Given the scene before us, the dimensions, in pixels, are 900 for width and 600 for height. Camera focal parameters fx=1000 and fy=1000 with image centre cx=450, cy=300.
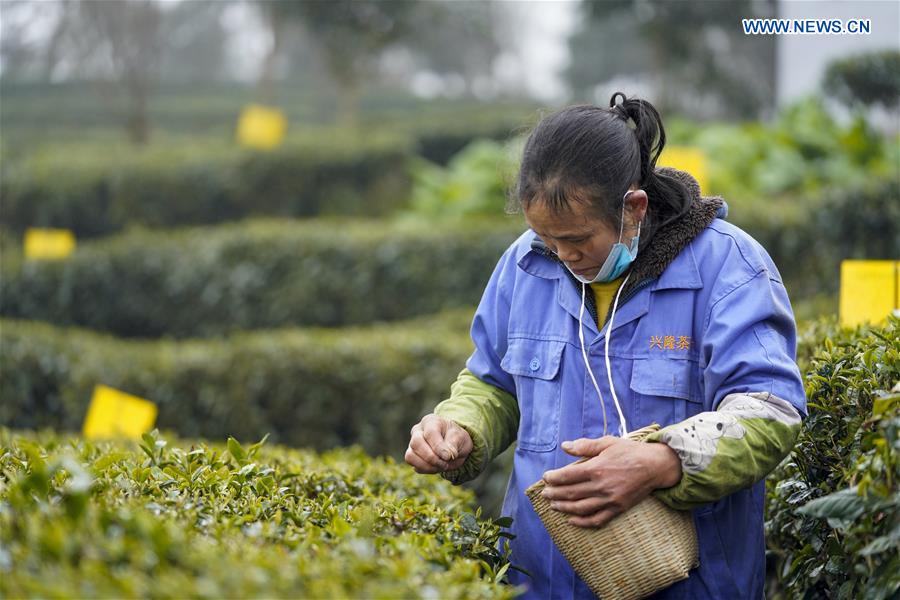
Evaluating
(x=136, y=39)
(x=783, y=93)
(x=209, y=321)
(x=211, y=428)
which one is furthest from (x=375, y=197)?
(x=136, y=39)

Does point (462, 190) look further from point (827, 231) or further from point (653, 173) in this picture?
point (653, 173)

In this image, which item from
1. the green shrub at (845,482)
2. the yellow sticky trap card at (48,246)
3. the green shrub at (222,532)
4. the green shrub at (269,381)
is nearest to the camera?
the green shrub at (222,532)

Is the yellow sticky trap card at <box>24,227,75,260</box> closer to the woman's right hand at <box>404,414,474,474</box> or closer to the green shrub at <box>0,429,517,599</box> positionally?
the green shrub at <box>0,429,517,599</box>

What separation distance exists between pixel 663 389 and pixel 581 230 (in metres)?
0.40

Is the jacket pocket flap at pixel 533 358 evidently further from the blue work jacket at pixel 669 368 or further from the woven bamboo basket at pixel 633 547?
the woven bamboo basket at pixel 633 547

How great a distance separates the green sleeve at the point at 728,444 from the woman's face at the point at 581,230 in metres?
0.45

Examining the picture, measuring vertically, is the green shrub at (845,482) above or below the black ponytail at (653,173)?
below

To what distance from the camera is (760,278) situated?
2.19 meters

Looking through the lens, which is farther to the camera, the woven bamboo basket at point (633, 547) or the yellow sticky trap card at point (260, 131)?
the yellow sticky trap card at point (260, 131)

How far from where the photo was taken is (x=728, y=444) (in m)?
1.98

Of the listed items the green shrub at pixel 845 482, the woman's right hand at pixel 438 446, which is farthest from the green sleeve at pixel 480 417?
the green shrub at pixel 845 482

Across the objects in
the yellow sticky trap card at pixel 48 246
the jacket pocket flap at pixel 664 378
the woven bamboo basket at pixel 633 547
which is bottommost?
the yellow sticky trap card at pixel 48 246

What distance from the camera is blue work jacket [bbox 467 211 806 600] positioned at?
2127mm

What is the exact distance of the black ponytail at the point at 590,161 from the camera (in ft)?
7.20
